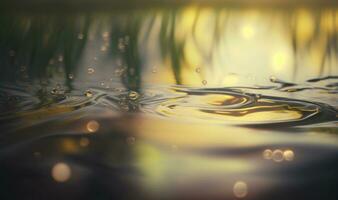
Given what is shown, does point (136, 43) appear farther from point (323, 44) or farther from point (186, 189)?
point (186, 189)

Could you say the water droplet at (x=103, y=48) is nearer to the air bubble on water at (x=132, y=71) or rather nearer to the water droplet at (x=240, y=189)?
the air bubble on water at (x=132, y=71)

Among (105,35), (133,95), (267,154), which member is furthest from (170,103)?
(105,35)

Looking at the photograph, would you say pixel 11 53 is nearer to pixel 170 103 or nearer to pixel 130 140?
pixel 170 103

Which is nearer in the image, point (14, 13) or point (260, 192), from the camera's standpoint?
point (260, 192)

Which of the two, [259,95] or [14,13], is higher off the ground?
[14,13]

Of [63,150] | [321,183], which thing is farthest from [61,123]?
[321,183]

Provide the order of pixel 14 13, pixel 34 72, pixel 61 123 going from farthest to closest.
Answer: pixel 14 13 → pixel 34 72 → pixel 61 123

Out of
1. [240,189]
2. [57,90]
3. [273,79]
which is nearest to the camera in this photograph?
[240,189]

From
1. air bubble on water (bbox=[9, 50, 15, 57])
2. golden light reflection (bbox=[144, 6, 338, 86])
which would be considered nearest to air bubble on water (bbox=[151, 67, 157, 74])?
golden light reflection (bbox=[144, 6, 338, 86])
